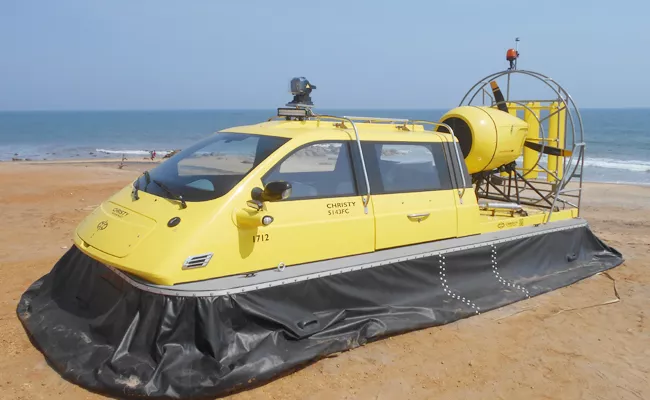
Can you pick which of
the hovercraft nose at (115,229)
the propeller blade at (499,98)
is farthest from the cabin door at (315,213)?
the propeller blade at (499,98)

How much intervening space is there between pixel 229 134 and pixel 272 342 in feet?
6.62

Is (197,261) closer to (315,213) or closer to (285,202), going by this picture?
(285,202)

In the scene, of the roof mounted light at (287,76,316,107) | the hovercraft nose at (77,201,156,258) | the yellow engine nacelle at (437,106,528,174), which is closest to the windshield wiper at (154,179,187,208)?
the hovercraft nose at (77,201,156,258)

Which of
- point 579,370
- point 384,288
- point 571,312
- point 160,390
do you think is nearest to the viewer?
point 160,390

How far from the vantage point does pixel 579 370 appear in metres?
4.37

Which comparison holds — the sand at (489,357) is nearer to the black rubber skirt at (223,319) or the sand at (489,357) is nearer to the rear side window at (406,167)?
Result: the black rubber skirt at (223,319)

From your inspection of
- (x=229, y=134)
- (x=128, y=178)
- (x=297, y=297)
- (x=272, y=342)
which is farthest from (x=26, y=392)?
(x=128, y=178)

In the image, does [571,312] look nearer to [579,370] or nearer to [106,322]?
[579,370]

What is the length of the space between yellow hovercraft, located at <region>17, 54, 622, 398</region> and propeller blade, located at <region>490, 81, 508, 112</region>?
6.14 ft

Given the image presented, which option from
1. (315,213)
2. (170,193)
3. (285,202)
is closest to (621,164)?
(315,213)

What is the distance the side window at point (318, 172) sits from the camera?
448 centimetres

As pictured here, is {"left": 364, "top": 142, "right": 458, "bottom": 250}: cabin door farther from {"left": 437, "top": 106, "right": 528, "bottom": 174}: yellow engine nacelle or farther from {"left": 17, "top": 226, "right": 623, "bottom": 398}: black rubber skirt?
{"left": 437, "top": 106, "right": 528, "bottom": 174}: yellow engine nacelle

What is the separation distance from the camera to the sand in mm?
3934

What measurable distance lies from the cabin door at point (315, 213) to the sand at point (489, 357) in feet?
2.85
